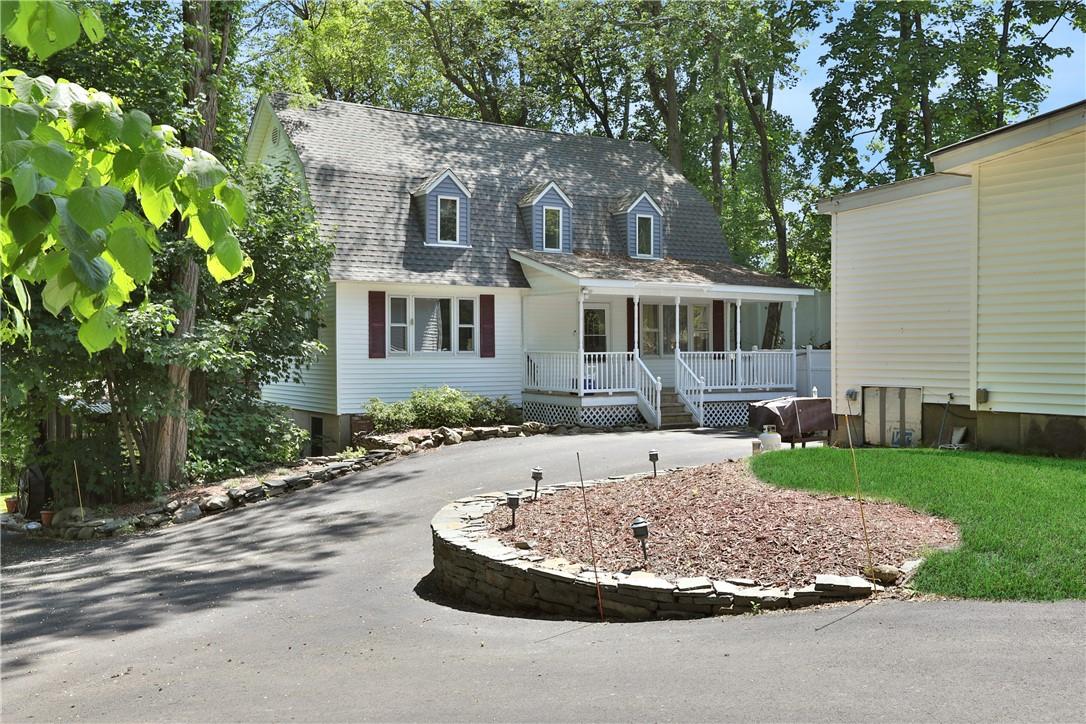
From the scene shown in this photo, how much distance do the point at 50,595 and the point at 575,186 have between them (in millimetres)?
18887

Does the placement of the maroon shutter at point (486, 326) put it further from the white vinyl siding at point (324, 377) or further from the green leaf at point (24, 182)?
the green leaf at point (24, 182)

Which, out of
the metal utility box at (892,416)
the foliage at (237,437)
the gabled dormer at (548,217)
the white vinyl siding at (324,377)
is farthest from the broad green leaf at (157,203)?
the gabled dormer at (548,217)

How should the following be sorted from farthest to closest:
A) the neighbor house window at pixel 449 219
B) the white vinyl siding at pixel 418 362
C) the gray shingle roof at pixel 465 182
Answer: the neighbor house window at pixel 449 219 → the gray shingle roof at pixel 465 182 → the white vinyl siding at pixel 418 362

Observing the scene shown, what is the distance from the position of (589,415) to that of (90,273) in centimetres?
1887

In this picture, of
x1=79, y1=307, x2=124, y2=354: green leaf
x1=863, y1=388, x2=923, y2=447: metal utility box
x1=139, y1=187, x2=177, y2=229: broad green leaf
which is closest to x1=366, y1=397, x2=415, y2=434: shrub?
x1=863, y1=388, x2=923, y2=447: metal utility box

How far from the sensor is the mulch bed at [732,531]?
707cm

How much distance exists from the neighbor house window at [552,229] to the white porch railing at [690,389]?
15.5 feet

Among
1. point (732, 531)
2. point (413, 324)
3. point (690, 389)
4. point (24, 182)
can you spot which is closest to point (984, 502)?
point (732, 531)

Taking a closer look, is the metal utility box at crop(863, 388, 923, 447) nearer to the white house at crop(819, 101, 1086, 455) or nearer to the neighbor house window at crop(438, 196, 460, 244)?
the white house at crop(819, 101, 1086, 455)

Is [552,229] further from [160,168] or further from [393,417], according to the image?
[160,168]

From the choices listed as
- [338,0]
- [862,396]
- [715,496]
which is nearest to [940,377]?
[862,396]

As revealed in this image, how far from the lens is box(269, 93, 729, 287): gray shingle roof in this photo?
68.3 feet

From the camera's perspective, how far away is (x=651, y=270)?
23422mm

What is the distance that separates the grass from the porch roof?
10014 mm
